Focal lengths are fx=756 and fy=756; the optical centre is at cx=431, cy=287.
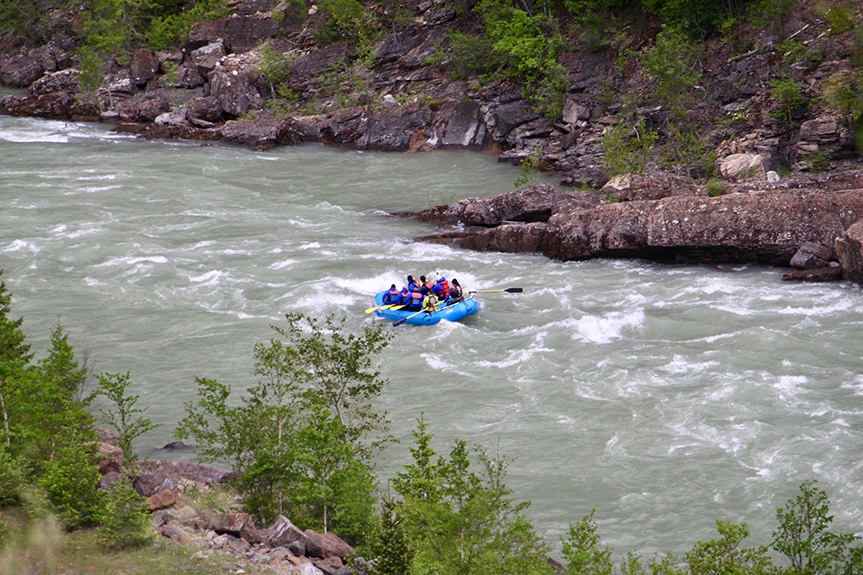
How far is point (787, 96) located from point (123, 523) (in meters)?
23.1

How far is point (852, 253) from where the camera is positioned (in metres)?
16.1

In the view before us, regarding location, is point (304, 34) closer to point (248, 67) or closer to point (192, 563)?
point (248, 67)

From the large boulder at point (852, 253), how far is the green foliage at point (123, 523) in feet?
48.7

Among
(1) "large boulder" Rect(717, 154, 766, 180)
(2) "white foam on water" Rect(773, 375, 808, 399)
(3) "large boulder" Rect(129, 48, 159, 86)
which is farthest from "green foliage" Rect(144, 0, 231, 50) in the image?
(2) "white foam on water" Rect(773, 375, 808, 399)

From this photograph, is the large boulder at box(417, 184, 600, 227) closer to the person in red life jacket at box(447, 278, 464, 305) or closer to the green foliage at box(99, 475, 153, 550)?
the person in red life jacket at box(447, 278, 464, 305)

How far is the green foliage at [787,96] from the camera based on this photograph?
76.8ft

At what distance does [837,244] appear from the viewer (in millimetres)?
16594

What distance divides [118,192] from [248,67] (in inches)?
628

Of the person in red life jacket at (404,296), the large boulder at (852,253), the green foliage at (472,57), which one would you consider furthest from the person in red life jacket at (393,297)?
the green foliage at (472,57)

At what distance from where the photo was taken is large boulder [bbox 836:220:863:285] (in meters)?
16.0

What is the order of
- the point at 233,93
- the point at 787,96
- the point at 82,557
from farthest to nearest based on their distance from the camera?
the point at 233,93
the point at 787,96
the point at 82,557

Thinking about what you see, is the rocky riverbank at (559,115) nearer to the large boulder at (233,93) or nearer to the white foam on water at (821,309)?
the large boulder at (233,93)

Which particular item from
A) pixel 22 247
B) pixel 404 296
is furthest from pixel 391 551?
pixel 22 247

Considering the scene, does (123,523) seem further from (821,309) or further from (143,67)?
(143,67)
